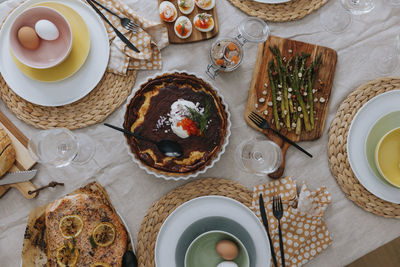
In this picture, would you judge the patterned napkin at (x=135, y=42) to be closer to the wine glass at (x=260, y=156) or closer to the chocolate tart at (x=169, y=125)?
the chocolate tart at (x=169, y=125)

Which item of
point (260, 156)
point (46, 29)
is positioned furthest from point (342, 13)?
point (46, 29)

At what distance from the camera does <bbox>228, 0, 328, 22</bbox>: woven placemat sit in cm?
213

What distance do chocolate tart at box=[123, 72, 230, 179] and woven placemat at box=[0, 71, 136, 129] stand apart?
0.54 ft

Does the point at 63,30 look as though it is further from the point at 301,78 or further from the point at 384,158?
the point at 384,158

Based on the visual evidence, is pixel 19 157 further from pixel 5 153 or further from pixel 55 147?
pixel 55 147

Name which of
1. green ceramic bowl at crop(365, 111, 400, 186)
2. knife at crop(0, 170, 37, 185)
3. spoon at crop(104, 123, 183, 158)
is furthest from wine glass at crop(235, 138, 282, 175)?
knife at crop(0, 170, 37, 185)

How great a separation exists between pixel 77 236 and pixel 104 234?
0.15 metres

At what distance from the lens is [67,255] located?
1.88 m

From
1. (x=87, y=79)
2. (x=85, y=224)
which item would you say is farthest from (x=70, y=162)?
(x=87, y=79)

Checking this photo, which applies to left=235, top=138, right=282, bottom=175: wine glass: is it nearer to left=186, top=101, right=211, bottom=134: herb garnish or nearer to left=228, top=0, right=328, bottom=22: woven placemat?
left=186, top=101, right=211, bottom=134: herb garnish

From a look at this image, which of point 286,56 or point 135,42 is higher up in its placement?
point 135,42

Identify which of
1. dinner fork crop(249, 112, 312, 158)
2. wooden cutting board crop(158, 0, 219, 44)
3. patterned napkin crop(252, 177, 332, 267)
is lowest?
patterned napkin crop(252, 177, 332, 267)

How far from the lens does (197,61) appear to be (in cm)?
215

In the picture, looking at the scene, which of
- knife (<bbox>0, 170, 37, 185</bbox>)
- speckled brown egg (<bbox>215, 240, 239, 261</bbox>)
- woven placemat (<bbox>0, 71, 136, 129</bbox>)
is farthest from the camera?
woven placemat (<bbox>0, 71, 136, 129</bbox>)
